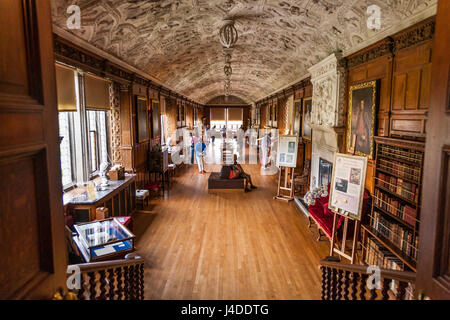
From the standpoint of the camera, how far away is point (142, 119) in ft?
29.9

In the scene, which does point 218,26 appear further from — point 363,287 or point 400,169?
point 363,287

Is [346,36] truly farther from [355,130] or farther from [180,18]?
[180,18]

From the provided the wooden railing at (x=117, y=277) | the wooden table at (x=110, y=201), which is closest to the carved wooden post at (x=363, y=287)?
the wooden railing at (x=117, y=277)

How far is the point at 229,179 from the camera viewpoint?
1030cm

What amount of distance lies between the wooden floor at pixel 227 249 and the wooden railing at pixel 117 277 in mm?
1280

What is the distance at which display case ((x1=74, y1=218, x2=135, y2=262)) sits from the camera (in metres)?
4.26

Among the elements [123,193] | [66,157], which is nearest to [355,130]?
[123,193]

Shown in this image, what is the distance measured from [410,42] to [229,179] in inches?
270

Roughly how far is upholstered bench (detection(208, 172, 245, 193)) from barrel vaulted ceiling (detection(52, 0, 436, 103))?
13.7 feet

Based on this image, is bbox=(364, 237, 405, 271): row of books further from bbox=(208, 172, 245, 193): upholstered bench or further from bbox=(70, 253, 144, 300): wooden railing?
bbox=(208, 172, 245, 193): upholstered bench

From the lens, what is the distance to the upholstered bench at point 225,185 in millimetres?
10250

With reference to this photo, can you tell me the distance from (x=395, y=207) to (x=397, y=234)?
1.25 feet

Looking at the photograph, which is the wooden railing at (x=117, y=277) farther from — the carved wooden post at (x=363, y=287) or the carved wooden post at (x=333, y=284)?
the carved wooden post at (x=363, y=287)

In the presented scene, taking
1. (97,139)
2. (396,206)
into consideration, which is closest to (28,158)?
(396,206)
